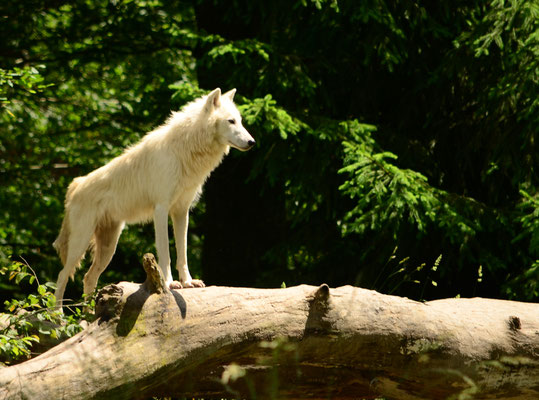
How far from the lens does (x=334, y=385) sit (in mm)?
4574

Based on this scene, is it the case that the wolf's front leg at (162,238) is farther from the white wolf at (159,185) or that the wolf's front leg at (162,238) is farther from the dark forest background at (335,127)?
the dark forest background at (335,127)

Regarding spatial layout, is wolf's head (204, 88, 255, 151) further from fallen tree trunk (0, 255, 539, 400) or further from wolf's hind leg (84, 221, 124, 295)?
fallen tree trunk (0, 255, 539, 400)

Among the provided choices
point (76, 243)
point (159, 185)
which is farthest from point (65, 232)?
point (159, 185)

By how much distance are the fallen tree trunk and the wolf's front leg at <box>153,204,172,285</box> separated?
58.1 inches

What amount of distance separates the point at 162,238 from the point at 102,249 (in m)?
1.23

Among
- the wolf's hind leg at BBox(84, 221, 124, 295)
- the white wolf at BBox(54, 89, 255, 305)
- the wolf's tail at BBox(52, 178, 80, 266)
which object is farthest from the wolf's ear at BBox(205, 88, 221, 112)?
the wolf's tail at BBox(52, 178, 80, 266)

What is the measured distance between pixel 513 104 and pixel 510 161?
2.10ft

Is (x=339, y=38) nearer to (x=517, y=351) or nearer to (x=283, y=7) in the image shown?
(x=283, y=7)

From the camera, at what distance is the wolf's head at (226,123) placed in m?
6.02

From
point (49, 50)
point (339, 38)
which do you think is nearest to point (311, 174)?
point (339, 38)

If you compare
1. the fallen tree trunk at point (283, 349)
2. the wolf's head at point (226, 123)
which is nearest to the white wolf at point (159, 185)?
the wolf's head at point (226, 123)

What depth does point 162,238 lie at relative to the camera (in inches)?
231

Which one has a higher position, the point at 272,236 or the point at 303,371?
the point at 272,236

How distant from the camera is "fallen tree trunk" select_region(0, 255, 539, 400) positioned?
3.88 m
